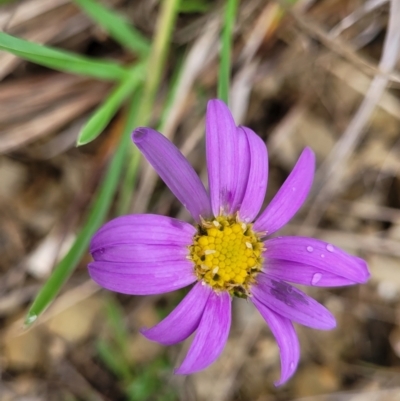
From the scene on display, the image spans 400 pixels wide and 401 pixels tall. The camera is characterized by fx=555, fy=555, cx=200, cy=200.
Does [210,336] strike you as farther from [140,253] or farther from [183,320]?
[140,253]

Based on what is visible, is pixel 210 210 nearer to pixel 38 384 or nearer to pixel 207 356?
pixel 207 356

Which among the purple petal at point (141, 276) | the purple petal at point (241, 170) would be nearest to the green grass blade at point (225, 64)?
the purple petal at point (241, 170)

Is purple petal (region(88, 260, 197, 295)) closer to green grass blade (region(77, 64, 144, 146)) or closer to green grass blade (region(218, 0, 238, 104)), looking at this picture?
green grass blade (region(77, 64, 144, 146))

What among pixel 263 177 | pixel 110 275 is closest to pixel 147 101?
pixel 263 177

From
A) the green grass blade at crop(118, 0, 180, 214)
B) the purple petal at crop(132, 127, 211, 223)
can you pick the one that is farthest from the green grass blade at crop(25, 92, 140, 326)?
the purple petal at crop(132, 127, 211, 223)

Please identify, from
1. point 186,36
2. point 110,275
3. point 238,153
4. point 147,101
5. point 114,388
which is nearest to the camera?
point 110,275

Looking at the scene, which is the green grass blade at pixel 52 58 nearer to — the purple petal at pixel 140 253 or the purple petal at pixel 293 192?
the purple petal at pixel 140 253

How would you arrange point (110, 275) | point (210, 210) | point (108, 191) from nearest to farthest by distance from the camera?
1. point (110, 275)
2. point (210, 210)
3. point (108, 191)
